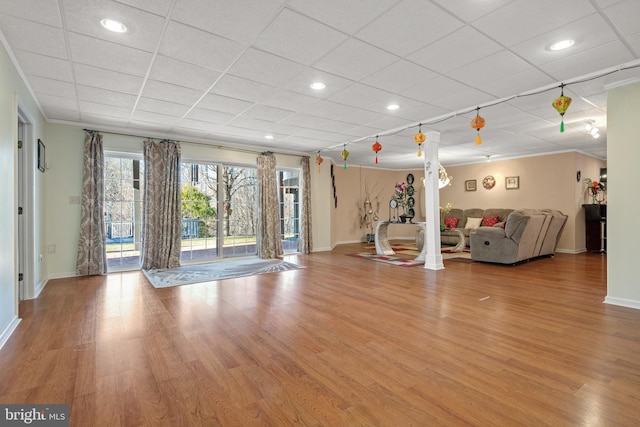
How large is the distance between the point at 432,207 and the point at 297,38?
12.6ft

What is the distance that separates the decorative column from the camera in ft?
17.7

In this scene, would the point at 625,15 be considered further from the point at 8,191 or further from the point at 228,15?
the point at 8,191

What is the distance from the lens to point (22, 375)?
1927 mm

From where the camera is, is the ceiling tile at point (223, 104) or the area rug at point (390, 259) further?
the area rug at point (390, 259)

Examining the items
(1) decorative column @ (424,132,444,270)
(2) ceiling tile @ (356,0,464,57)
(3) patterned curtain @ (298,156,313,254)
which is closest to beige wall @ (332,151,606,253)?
(3) patterned curtain @ (298,156,313,254)

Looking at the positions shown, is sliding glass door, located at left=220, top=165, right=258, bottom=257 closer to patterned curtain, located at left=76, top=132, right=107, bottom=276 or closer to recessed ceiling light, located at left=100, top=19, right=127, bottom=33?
patterned curtain, located at left=76, top=132, right=107, bottom=276

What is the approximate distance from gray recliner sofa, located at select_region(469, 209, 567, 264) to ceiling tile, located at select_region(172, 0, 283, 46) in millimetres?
5059

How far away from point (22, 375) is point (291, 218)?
20.2 ft

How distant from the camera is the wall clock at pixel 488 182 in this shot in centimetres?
869

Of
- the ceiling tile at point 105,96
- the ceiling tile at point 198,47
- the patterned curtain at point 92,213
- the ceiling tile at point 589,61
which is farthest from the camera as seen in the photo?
the patterned curtain at point 92,213

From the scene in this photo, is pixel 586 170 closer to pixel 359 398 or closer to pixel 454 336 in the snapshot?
pixel 454 336

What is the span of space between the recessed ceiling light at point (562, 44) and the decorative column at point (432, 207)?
2729 mm

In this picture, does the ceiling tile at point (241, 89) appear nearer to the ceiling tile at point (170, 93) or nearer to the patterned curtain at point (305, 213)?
the ceiling tile at point (170, 93)

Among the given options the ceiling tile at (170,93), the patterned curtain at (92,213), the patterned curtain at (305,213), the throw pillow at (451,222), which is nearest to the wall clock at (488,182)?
the throw pillow at (451,222)
